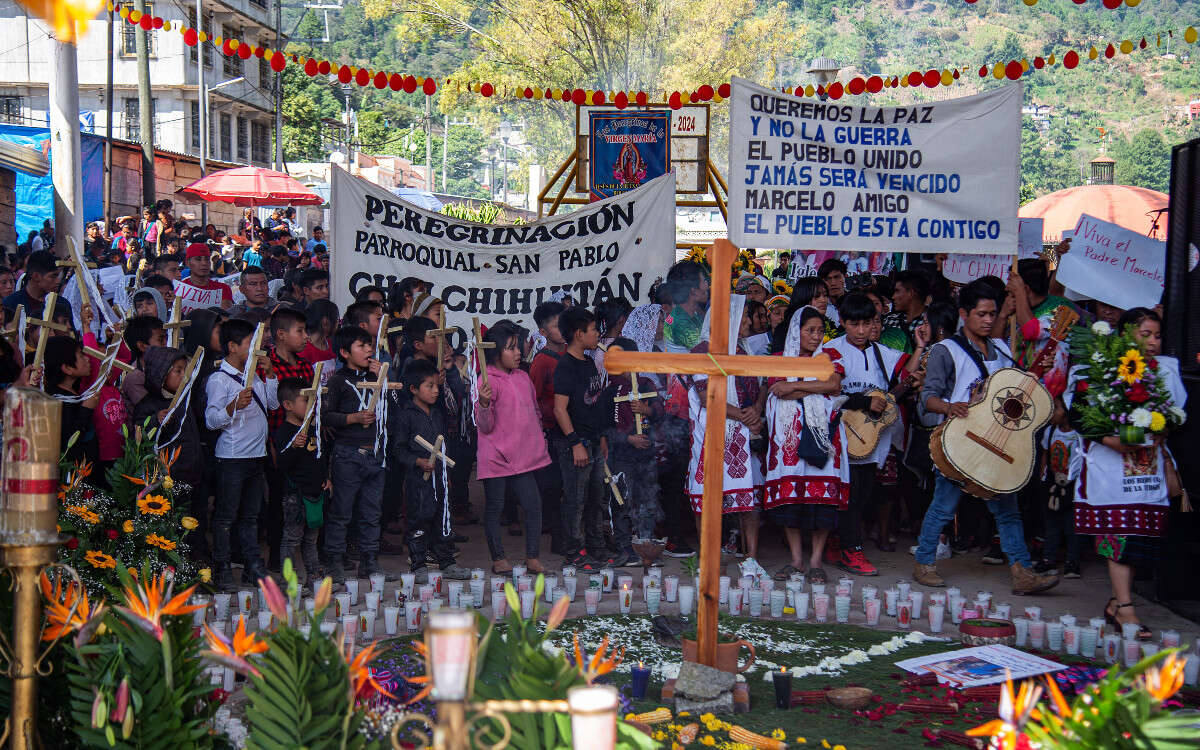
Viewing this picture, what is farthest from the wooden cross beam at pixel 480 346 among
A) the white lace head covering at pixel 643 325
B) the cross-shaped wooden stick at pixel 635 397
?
the white lace head covering at pixel 643 325

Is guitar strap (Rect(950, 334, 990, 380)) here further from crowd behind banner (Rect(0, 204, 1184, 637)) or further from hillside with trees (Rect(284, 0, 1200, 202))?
hillside with trees (Rect(284, 0, 1200, 202))

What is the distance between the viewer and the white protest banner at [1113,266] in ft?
30.3

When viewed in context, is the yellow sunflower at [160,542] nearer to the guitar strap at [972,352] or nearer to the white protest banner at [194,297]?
the white protest banner at [194,297]

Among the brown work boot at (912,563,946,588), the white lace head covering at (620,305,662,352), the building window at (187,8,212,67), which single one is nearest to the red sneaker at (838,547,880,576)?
the brown work boot at (912,563,946,588)

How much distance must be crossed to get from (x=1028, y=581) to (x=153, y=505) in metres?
5.69

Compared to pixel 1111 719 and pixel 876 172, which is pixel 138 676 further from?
pixel 876 172

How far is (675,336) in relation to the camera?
355 inches

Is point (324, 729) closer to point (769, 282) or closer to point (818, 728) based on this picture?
point (818, 728)

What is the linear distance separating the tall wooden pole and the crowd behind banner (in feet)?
7.24

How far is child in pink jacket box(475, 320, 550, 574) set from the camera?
826 cm

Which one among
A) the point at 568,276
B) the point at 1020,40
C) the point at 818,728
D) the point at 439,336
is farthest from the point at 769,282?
the point at 1020,40

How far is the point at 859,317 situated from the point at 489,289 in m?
3.06

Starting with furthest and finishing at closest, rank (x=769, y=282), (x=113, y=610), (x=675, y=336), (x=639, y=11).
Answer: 1. (x=639, y=11)
2. (x=769, y=282)
3. (x=675, y=336)
4. (x=113, y=610)

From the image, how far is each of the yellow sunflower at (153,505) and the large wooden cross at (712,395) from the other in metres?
2.79
